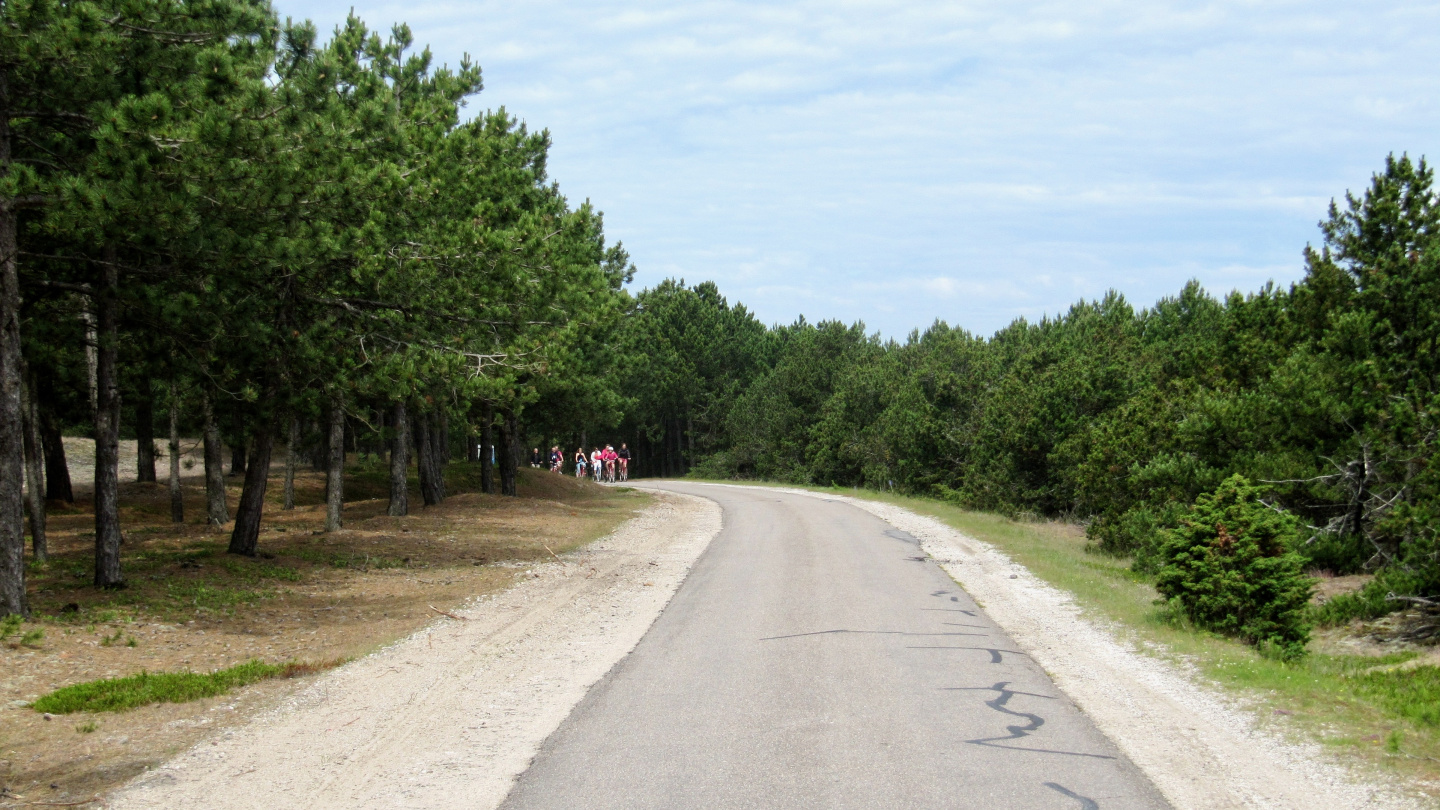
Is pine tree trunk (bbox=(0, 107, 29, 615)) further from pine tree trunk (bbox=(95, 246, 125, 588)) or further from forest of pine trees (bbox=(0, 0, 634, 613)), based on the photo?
pine tree trunk (bbox=(95, 246, 125, 588))

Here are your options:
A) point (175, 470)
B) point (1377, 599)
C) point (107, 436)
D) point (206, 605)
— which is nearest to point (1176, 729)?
point (1377, 599)

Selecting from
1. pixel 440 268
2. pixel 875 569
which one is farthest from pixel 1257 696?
pixel 440 268

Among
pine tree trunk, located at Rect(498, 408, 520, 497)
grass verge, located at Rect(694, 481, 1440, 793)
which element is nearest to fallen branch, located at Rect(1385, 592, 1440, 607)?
grass verge, located at Rect(694, 481, 1440, 793)

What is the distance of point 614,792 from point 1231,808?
138 inches

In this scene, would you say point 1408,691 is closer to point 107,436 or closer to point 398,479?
point 107,436

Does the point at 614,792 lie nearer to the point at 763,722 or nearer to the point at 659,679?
the point at 763,722

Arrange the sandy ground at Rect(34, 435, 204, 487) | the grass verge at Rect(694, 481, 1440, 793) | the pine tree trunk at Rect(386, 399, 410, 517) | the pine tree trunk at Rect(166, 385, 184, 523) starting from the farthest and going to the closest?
the sandy ground at Rect(34, 435, 204, 487)
the pine tree trunk at Rect(386, 399, 410, 517)
the pine tree trunk at Rect(166, 385, 184, 523)
the grass verge at Rect(694, 481, 1440, 793)

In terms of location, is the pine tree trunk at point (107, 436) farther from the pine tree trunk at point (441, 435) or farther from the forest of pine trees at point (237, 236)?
the pine tree trunk at point (441, 435)

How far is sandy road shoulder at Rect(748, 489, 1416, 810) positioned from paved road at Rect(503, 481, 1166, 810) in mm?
Result: 243

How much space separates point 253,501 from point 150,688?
8743 millimetres

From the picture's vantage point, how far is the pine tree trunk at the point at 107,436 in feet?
43.6

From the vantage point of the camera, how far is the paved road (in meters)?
6.07

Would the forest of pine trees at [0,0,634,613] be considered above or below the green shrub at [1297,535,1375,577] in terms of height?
above

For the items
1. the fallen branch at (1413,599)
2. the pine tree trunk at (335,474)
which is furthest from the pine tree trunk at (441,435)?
the fallen branch at (1413,599)
